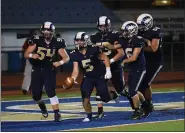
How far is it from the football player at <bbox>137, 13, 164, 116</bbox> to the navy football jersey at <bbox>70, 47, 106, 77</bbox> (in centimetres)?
84

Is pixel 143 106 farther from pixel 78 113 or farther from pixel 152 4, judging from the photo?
pixel 152 4

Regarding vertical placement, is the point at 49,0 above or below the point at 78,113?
above

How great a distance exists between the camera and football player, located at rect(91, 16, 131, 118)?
8.63 m

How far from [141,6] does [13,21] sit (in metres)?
6.02

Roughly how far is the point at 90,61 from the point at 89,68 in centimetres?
12

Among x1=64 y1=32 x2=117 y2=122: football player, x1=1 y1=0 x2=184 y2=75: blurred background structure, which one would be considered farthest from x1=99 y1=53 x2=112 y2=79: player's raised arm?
x1=1 y1=0 x2=184 y2=75: blurred background structure

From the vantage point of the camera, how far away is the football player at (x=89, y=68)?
328 inches

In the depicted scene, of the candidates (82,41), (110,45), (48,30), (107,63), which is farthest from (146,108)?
(48,30)

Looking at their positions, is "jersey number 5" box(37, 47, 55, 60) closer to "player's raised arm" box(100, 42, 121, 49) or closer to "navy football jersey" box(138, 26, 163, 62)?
"player's raised arm" box(100, 42, 121, 49)

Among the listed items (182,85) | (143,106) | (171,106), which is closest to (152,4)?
(182,85)

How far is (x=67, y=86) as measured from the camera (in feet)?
27.2

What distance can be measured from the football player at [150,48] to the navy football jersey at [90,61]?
842 millimetres

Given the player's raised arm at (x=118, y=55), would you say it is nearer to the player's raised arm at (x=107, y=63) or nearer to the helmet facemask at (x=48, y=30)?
the player's raised arm at (x=107, y=63)

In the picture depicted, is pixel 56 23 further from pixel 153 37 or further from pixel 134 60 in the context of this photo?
pixel 134 60
